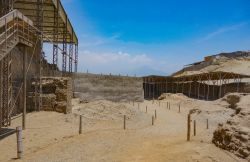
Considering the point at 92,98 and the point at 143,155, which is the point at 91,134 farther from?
the point at 92,98

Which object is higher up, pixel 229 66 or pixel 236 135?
pixel 229 66

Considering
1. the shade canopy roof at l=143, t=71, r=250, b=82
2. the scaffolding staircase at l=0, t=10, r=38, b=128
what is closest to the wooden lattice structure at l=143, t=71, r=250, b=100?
the shade canopy roof at l=143, t=71, r=250, b=82

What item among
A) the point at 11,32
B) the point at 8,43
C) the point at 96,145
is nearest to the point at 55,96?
the point at 11,32

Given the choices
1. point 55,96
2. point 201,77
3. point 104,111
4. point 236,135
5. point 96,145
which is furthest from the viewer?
point 201,77

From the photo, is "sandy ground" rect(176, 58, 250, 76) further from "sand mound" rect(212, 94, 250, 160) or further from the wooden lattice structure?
"sand mound" rect(212, 94, 250, 160)

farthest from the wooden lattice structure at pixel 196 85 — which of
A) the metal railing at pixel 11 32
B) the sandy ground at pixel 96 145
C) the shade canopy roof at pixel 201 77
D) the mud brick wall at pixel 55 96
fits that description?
the metal railing at pixel 11 32

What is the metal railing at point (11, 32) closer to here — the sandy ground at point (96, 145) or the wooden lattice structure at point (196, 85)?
the sandy ground at point (96, 145)

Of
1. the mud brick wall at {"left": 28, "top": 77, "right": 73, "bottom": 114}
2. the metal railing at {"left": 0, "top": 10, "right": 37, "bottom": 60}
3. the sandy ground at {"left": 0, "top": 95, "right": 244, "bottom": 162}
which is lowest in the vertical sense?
the sandy ground at {"left": 0, "top": 95, "right": 244, "bottom": 162}

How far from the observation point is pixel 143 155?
11523 millimetres

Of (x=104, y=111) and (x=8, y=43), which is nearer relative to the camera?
(x=8, y=43)

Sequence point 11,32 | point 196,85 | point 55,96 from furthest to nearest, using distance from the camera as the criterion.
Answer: point 196,85
point 55,96
point 11,32

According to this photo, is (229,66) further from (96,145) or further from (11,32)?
(11,32)

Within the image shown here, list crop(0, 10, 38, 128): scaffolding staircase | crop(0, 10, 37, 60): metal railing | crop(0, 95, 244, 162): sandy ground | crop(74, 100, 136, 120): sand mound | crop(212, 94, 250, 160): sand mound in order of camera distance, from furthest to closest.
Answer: crop(74, 100, 136, 120): sand mound < crop(0, 10, 38, 128): scaffolding staircase < crop(0, 10, 37, 60): metal railing < crop(0, 95, 244, 162): sandy ground < crop(212, 94, 250, 160): sand mound

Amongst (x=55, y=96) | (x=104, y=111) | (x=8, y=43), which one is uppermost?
(x=8, y=43)
